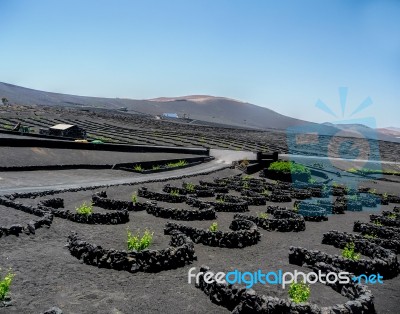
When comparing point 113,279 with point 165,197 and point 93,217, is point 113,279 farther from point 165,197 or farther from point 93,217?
point 165,197

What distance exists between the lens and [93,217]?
2095cm

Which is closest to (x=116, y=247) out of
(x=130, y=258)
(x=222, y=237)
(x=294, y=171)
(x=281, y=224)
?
(x=130, y=258)

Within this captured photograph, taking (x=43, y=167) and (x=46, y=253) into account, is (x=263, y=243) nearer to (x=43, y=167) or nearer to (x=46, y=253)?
(x=46, y=253)

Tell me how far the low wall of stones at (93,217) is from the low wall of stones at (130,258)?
539cm

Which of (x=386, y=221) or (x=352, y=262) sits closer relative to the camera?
(x=352, y=262)

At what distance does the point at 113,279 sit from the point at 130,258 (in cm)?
116

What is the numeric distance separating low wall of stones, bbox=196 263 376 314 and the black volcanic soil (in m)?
0.31

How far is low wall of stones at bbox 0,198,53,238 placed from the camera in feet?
55.4

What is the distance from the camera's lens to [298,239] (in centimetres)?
2152

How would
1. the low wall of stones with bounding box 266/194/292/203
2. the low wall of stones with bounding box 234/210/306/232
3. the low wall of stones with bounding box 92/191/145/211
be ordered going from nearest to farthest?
the low wall of stones with bounding box 234/210/306/232 < the low wall of stones with bounding box 92/191/145/211 < the low wall of stones with bounding box 266/194/292/203

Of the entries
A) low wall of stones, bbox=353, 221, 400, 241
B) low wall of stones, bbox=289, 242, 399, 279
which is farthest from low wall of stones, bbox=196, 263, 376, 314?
low wall of stones, bbox=353, 221, 400, 241

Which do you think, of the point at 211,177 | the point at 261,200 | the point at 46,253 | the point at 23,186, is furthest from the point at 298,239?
the point at 211,177

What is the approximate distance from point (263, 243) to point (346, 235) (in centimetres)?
448

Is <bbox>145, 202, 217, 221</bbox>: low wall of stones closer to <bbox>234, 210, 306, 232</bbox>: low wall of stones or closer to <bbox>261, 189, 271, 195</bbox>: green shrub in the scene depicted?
<bbox>234, 210, 306, 232</bbox>: low wall of stones
